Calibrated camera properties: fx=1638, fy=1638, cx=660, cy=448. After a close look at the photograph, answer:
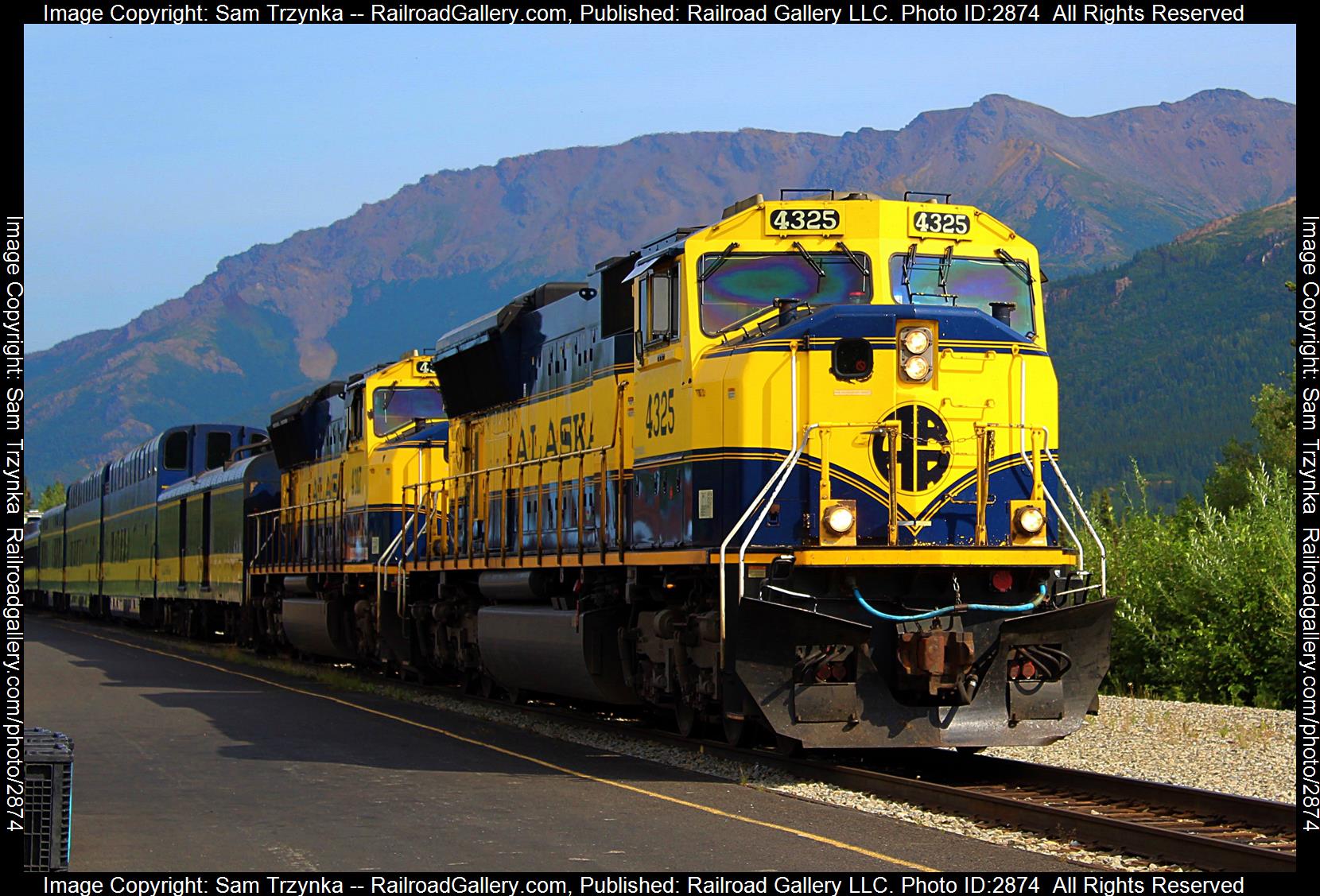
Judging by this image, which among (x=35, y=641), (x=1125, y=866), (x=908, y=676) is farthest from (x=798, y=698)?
(x=35, y=641)

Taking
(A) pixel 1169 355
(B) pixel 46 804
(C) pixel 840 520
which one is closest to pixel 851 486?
(C) pixel 840 520

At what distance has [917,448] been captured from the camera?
41.6 feet

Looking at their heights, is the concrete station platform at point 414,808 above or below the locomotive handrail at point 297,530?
below

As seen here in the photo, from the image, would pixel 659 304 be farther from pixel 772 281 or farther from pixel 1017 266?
pixel 1017 266

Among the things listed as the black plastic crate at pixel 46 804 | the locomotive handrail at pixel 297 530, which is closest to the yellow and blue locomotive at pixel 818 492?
the black plastic crate at pixel 46 804

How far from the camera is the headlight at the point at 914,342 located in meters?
12.7

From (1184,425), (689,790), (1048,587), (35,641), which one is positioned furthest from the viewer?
(1184,425)

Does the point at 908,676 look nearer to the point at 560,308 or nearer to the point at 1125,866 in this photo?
the point at 1125,866

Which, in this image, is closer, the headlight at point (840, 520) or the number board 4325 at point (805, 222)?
the headlight at point (840, 520)

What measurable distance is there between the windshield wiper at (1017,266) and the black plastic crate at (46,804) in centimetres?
872

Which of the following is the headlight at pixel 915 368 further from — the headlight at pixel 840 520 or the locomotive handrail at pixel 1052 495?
the headlight at pixel 840 520

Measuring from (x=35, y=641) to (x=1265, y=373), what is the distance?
144000 mm

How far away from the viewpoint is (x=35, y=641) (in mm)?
36688

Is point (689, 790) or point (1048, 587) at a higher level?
point (1048, 587)
